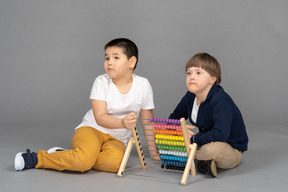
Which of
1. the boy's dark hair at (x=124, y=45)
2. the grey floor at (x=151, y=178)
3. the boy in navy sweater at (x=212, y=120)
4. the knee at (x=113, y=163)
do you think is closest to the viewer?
the grey floor at (x=151, y=178)

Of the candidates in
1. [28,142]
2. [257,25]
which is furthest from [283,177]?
[257,25]

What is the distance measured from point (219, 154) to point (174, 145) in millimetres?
333

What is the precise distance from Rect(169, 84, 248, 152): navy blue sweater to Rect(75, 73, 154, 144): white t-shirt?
37cm

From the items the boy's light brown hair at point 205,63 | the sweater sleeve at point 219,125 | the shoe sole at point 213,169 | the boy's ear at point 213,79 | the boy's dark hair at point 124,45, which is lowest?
the shoe sole at point 213,169

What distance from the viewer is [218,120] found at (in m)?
3.39

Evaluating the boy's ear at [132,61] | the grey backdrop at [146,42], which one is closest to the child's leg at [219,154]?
the boy's ear at [132,61]

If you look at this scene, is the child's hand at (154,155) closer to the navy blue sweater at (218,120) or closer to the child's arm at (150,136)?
the child's arm at (150,136)

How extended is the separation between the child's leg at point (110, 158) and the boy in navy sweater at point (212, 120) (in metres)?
0.57

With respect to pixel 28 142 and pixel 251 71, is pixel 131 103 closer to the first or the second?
pixel 28 142

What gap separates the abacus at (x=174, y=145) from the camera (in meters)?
3.29

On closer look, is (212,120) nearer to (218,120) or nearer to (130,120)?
(218,120)

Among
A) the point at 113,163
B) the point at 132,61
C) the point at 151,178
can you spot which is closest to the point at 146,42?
the point at 132,61

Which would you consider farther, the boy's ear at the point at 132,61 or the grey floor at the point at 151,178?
the boy's ear at the point at 132,61

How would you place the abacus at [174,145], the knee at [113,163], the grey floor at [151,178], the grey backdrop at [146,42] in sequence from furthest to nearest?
the grey backdrop at [146,42]
the knee at [113,163]
the abacus at [174,145]
the grey floor at [151,178]
